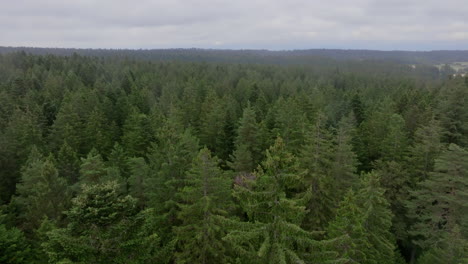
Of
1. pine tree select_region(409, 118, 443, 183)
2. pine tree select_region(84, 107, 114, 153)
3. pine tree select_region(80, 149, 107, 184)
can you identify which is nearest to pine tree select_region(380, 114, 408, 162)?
pine tree select_region(409, 118, 443, 183)

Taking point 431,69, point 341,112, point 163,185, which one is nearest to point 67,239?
point 163,185

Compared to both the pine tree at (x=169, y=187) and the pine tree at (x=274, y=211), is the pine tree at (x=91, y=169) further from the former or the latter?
the pine tree at (x=274, y=211)

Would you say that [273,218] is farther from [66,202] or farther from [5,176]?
[5,176]

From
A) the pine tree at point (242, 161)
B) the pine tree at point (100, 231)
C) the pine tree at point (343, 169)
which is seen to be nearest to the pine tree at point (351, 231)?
the pine tree at point (343, 169)

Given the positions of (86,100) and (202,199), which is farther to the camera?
(86,100)

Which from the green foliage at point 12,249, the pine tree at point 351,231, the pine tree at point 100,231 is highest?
the pine tree at point 100,231

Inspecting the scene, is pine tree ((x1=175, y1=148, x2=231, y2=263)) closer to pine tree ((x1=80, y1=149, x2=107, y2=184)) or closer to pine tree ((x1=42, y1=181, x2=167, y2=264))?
pine tree ((x1=42, y1=181, x2=167, y2=264))
